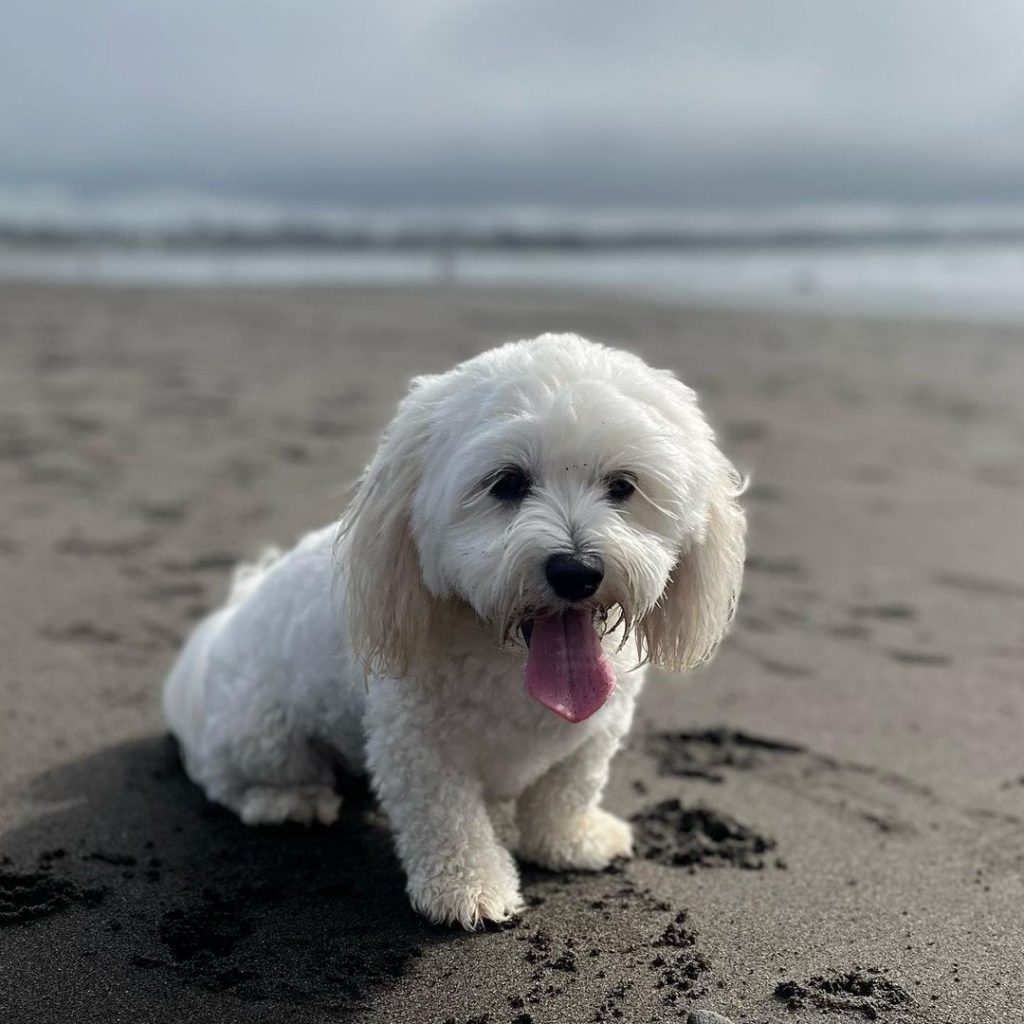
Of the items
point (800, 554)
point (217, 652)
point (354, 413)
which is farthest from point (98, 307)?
point (217, 652)

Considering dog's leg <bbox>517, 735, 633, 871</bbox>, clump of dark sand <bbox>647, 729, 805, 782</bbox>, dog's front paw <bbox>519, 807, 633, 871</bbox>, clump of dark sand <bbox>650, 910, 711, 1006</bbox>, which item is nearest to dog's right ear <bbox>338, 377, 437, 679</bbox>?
dog's leg <bbox>517, 735, 633, 871</bbox>

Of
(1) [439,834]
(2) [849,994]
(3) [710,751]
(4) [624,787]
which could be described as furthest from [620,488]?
(3) [710,751]

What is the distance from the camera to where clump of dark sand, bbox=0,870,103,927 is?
3.15 m

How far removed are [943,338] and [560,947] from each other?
1403 cm

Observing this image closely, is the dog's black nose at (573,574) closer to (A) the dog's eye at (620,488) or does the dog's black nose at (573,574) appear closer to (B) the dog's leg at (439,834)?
(A) the dog's eye at (620,488)

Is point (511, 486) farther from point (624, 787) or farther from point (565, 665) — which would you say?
point (624, 787)

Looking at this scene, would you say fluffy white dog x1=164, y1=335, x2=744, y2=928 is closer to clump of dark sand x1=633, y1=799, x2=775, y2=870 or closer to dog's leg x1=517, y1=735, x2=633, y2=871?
dog's leg x1=517, y1=735, x2=633, y2=871

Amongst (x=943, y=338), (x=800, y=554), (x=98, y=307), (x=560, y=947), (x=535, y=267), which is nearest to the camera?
(x=560, y=947)

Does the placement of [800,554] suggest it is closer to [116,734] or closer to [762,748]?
[762,748]

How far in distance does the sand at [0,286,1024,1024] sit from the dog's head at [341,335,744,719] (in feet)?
2.49

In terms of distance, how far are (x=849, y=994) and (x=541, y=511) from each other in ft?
4.57

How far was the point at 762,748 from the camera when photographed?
4.40m

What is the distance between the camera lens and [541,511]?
110 inches

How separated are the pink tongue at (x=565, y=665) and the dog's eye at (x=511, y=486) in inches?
12.2
